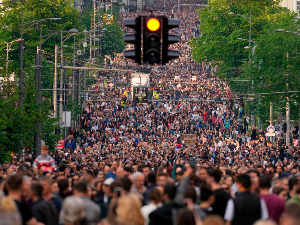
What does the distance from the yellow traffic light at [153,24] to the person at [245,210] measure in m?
5.59

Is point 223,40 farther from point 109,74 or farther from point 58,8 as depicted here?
point 109,74

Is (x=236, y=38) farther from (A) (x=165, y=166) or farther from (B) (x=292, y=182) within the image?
(B) (x=292, y=182)

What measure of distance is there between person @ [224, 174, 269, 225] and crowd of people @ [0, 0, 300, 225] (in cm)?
1

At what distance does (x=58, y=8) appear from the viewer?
214 feet

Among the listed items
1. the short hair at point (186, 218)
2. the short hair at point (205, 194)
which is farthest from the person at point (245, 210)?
the short hair at point (186, 218)

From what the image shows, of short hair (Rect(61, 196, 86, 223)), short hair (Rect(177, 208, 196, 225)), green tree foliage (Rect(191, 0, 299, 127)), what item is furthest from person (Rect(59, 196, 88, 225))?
green tree foliage (Rect(191, 0, 299, 127))

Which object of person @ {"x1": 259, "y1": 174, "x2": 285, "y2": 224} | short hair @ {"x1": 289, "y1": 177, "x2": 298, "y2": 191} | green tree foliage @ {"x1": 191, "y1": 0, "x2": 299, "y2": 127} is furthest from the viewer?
green tree foliage @ {"x1": 191, "y1": 0, "x2": 299, "y2": 127}

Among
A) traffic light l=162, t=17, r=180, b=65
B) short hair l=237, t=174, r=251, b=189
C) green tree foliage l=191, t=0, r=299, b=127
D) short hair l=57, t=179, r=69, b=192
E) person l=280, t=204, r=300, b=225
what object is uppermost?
green tree foliage l=191, t=0, r=299, b=127

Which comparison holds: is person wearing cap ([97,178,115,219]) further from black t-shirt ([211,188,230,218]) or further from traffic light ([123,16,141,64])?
traffic light ([123,16,141,64])

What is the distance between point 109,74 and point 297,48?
153 ft

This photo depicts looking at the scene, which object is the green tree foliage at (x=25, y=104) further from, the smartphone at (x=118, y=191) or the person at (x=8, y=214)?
the person at (x=8, y=214)

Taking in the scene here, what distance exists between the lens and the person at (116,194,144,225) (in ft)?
24.9

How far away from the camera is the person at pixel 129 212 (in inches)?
299

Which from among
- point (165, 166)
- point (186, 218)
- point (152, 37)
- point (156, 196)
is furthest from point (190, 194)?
point (165, 166)
